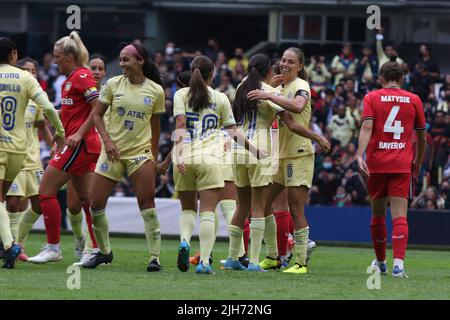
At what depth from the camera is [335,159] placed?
24.0 metres

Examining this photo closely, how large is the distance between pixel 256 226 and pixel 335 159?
11739mm

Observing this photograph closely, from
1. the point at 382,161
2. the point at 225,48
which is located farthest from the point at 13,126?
the point at 225,48

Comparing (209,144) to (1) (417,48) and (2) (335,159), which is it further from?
(1) (417,48)

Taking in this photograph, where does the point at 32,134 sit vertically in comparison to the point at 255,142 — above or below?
below

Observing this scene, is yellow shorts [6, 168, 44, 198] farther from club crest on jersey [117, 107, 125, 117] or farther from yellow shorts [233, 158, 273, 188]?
yellow shorts [233, 158, 273, 188]

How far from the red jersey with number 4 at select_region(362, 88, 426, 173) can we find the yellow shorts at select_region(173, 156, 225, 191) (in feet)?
5.61

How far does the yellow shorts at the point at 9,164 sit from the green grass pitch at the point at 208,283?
3.33 feet

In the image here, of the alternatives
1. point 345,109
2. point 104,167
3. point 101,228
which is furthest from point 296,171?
point 345,109

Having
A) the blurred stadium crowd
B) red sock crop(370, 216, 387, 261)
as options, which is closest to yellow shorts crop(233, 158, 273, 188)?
red sock crop(370, 216, 387, 261)

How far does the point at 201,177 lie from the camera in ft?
38.5

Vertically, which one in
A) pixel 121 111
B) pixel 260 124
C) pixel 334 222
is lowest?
pixel 334 222

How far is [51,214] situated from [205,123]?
7.71 ft

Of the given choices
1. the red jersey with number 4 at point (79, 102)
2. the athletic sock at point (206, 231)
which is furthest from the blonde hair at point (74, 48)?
the athletic sock at point (206, 231)

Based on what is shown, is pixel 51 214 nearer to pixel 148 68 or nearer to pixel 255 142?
pixel 148 68
